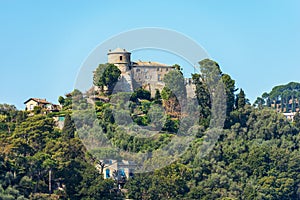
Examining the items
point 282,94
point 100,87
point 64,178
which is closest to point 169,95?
point 100,87

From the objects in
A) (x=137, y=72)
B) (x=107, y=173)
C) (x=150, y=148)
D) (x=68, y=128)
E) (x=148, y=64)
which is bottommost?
(x=107, y=173)

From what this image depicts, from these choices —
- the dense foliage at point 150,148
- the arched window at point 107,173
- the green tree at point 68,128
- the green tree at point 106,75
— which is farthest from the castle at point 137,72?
the arched window at point 107,173

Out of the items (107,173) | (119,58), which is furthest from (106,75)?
(107,173)

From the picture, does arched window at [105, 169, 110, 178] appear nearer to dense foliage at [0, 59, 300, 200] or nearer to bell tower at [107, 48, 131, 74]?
dense foliage at [0, 59, 300, 200]

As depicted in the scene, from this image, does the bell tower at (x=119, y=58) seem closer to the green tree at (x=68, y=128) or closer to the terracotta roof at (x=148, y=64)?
the terracotta roof at (x=148, y=64)

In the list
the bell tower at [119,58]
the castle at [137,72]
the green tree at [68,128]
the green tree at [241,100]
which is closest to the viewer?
the green tree at [68,128]

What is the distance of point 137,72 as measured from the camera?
63688mm

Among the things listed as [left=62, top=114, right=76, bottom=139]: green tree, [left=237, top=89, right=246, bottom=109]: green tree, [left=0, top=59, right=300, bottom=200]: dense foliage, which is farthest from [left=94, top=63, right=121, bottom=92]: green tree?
[left=237, top=89, right=246, bottom=109]: green tree

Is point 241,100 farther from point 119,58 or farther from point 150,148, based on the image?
point 150,148

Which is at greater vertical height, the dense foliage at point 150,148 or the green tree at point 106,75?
the green tree at point 106,75

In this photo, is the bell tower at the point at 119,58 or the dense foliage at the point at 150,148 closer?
the dense foliage at the point at 150,148

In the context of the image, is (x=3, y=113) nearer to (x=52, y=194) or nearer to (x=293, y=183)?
(x=52, y=194)

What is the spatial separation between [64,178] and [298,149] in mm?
16214

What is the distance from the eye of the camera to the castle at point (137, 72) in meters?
61.7
